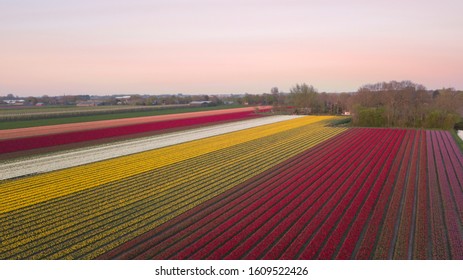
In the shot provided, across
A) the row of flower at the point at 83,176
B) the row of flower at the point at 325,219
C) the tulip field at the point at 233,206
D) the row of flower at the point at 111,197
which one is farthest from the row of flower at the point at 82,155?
the row of flower at the point at 325,219

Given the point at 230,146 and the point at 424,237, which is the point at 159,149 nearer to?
the point at 230,146

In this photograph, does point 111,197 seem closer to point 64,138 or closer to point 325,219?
point 325,219

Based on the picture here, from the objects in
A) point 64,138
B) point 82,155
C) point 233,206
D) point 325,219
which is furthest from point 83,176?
point 64,138

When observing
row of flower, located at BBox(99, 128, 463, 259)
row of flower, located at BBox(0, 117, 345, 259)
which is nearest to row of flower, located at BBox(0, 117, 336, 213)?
row of flower, located at BBox(0, 117, 345, 259)

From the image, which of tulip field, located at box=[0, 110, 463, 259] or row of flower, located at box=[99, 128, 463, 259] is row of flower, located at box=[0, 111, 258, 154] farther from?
row of flower, located at box=[99, 128, 463, 259]

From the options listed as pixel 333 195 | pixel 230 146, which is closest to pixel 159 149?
pixel 230 146
